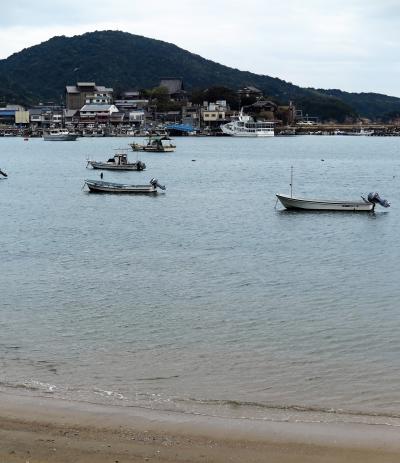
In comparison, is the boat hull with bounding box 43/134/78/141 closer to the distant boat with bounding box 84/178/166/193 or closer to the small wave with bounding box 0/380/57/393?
the distant boat with bounding box 84/178/166/193

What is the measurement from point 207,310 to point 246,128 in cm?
16197

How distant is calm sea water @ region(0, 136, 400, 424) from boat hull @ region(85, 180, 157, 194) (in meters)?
7.95

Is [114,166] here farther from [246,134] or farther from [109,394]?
[246,134]

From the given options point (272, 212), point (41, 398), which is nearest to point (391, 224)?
point (272, 212)

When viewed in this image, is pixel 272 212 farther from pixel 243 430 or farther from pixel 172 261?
pixel 243 430

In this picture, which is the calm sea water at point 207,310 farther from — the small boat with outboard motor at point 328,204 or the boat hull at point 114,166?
the boat hull at point 114,166

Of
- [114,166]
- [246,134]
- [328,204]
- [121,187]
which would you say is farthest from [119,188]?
[246,134]

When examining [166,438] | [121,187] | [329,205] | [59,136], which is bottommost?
[166,438]

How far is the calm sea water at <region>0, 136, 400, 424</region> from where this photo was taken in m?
12.6

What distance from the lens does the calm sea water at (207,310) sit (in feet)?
41.4

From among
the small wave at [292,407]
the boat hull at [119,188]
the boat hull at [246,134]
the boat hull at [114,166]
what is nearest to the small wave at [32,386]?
the small wave at [292,407]

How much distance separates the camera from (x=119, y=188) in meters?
50.0

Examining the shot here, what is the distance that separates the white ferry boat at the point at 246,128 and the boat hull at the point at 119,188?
422 feet

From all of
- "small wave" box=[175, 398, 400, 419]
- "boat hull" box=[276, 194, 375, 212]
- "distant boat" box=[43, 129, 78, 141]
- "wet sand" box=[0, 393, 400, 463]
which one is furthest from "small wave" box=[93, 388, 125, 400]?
"distant boat" box=[43, 129, 78, 141]
